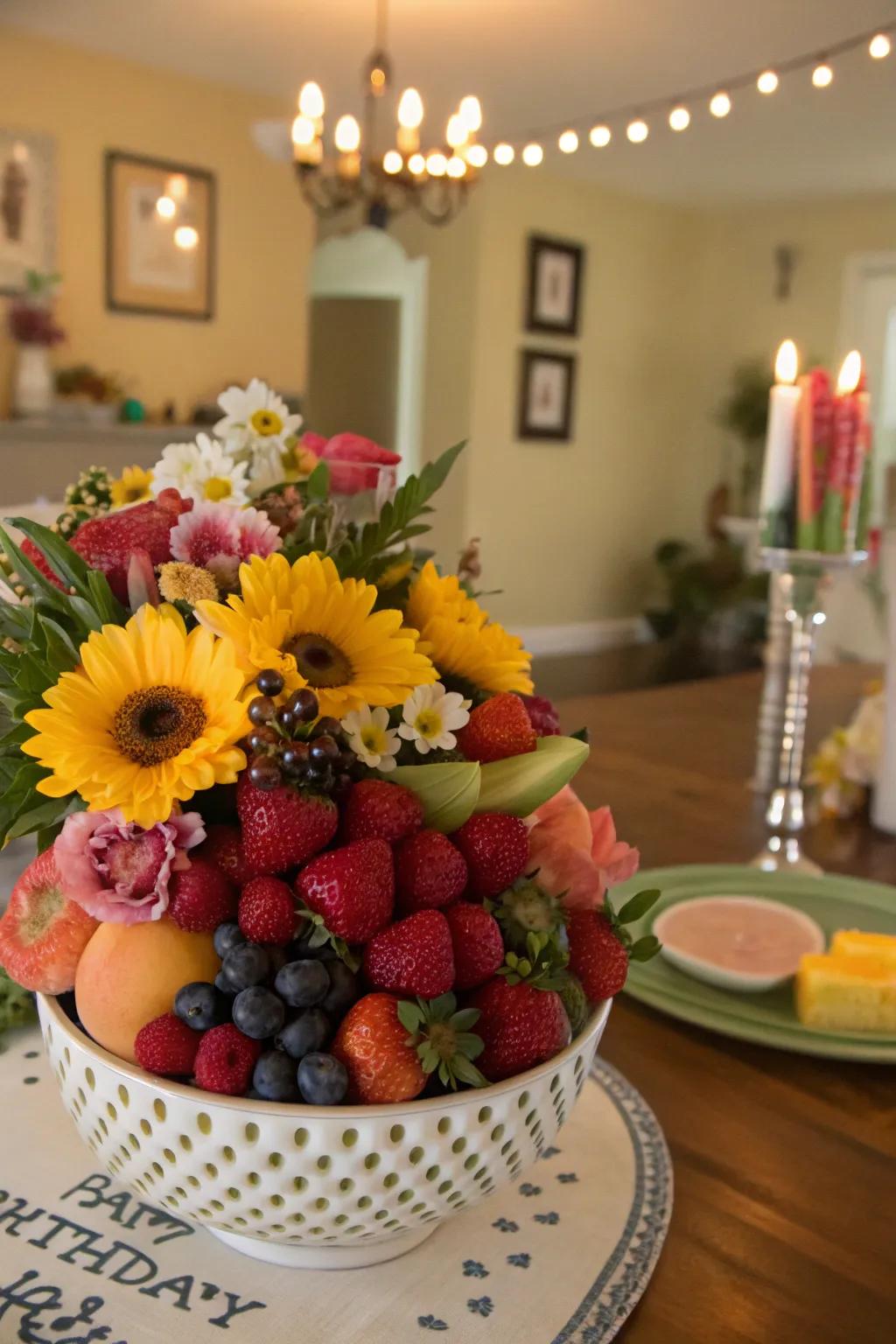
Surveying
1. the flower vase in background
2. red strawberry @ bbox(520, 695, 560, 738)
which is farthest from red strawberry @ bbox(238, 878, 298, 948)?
the flower vase in background

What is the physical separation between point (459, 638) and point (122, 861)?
22cm

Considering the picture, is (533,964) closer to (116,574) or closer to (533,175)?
(116,574)

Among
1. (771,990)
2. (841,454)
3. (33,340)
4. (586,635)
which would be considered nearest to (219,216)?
(33,340)

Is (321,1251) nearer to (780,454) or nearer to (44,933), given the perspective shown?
(44,933)

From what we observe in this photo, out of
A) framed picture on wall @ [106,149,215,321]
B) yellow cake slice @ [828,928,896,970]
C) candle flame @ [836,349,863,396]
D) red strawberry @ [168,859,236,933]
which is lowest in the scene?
yellow cake slice @ [828,928,896,970]

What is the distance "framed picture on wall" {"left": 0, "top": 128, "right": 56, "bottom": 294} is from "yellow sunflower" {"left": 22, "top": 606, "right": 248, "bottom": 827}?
4.06 m

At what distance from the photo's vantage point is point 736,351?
23.6 feet

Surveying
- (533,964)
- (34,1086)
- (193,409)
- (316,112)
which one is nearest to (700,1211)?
(533,964)

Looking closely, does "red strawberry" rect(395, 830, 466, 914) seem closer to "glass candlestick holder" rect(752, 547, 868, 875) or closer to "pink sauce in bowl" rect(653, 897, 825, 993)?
"pink sauce in bowl" rect(653, 897, 825, 993)

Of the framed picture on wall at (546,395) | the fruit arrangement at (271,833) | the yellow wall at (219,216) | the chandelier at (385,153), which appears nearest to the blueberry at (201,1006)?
the fruit arrangement at (271,833)

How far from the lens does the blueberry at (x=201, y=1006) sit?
1.63 ft

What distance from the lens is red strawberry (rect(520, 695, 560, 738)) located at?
0.69m

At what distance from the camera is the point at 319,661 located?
56 centimetres

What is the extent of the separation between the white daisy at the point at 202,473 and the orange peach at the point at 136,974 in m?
0.26
